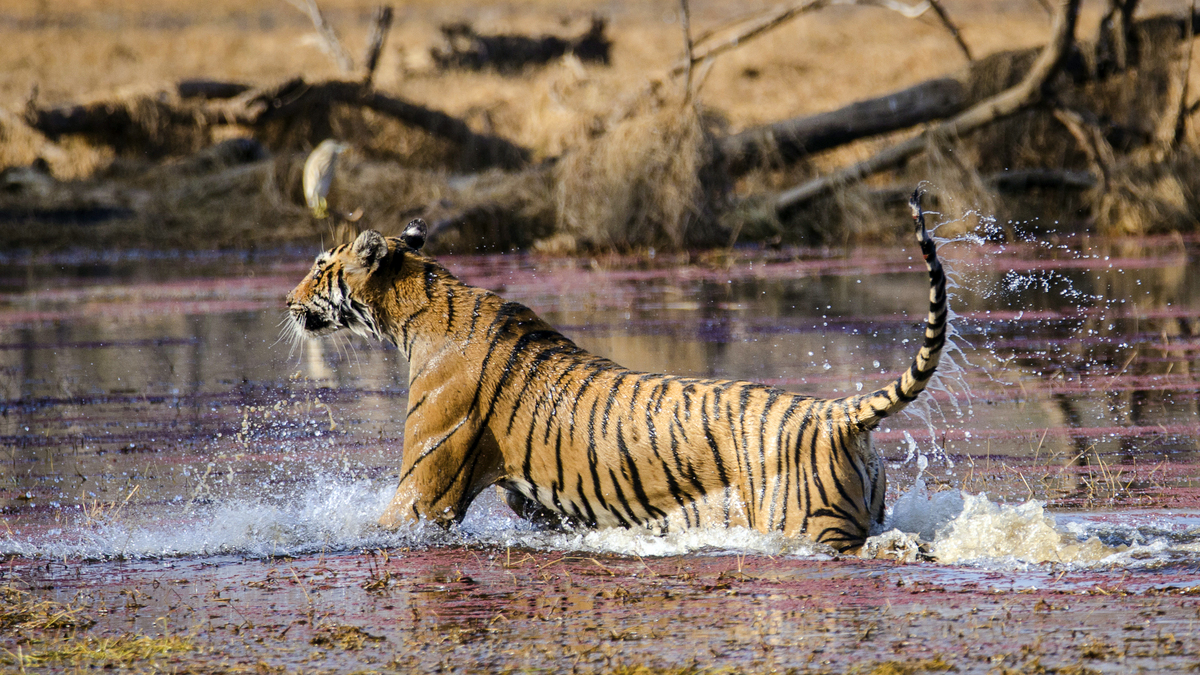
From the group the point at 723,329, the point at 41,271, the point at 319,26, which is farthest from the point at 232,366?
the point at 319,26

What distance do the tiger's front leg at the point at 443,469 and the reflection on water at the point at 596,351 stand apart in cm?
28

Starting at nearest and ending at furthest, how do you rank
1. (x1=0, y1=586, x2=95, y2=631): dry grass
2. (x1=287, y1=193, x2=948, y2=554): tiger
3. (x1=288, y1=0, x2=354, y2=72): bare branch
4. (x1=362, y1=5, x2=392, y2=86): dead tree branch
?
(x1=0, y1=586, x2=95, y2=631): dry grass, (x1=287, y1=193, x2=948, y2=554): tiger, (x1=362, y1=5, x2=392, y2=86): dead tree branch, (x1=288, y1=0, x2=354, y2=72): bare branch

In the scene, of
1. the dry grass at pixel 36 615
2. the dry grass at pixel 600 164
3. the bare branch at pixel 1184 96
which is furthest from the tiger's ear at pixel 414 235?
the bare branch at pixel 1184 96

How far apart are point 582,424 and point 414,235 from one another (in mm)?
1275

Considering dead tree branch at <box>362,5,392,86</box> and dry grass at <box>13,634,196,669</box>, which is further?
dead tree branch at <box>362,5,392,86</box>

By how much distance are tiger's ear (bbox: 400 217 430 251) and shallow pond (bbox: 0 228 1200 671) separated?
1.04 meters

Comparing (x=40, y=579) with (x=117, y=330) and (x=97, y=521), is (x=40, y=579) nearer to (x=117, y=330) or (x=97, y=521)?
(x=97, y=521)

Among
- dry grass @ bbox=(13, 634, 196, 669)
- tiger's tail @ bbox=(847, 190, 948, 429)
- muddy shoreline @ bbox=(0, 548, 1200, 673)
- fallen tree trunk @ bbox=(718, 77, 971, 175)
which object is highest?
fallen tree trunk @ bbox=(718, 77, 971, 175)

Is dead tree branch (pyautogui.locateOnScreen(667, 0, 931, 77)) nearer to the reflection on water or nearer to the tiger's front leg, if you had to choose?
the reflection on water

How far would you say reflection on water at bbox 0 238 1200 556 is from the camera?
19.0 ft

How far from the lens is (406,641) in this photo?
3.89m

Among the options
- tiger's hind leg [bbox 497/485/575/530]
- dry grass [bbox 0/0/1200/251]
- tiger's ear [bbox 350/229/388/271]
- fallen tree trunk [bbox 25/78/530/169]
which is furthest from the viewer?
fallen tree trunk [bbox 25/78/530/169]

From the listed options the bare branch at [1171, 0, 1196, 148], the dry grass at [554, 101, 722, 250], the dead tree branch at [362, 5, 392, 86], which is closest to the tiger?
the dry grass at [554, 101, 722, 250]

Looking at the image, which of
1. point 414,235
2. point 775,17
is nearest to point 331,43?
point 775,17
